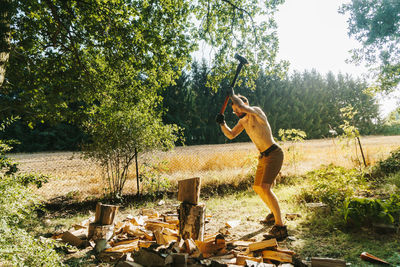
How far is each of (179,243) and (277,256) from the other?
1.08 metres

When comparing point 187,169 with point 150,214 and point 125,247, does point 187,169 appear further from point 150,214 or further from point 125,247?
point 125,247

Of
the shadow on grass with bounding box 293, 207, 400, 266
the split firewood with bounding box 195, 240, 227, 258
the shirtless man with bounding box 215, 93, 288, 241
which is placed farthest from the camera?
the shirtless man with bounding box 215, 93, 288, 241

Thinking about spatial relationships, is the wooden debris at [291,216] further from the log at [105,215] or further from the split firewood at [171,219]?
the log at [105,215]

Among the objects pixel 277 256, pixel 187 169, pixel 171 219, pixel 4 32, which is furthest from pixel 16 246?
pixel 187 169

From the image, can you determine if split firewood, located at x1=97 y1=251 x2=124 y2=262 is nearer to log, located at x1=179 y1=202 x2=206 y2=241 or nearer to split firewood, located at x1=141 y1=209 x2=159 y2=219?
log, located at x1=179 y1=202 x2=206 y2=241

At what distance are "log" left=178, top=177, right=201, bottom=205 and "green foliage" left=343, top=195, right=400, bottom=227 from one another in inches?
82.3

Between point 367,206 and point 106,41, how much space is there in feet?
16.0

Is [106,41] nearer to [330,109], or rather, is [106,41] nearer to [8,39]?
[8,39]

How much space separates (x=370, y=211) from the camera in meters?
3.05

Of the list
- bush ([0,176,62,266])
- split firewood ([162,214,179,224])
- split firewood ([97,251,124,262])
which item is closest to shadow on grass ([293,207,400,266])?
split firewood ([162,214,179,224])

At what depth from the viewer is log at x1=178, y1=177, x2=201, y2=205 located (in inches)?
114

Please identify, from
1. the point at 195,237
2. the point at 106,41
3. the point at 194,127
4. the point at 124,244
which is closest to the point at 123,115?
the point at 106,41

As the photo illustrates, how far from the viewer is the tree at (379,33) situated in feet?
27.6

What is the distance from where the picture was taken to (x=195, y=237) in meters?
2.89
